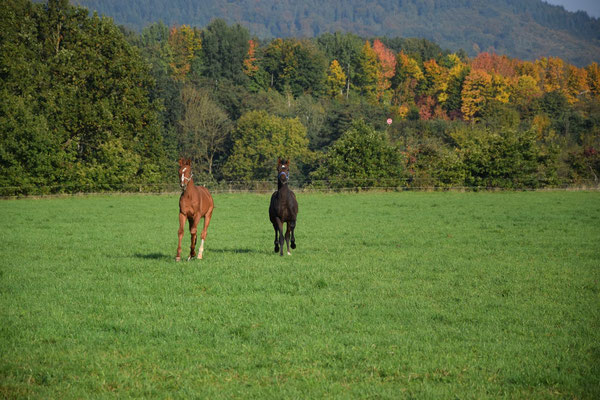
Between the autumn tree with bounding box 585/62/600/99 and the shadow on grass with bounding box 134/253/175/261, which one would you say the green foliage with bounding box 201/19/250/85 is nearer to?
the autumn tree with bounding box 585/62/600/99

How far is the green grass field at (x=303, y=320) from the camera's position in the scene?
22.5 ft

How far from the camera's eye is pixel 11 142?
47.0 meters

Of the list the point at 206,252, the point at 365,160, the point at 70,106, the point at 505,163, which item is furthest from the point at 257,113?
the point at 206,252

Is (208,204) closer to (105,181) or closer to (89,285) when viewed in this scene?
(89,285)

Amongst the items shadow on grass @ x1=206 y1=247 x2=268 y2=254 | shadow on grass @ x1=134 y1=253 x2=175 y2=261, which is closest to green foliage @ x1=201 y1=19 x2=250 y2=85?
shadow on grass @ x1=206 y1=247 x2=268 y2=254

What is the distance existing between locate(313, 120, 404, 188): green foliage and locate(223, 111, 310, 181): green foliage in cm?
2236

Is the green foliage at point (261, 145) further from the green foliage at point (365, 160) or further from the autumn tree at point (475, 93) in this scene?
the autumn tree at point (475, 93)

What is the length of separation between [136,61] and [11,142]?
15913 mm

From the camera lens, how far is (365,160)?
58.0m

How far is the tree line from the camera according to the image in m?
52.2

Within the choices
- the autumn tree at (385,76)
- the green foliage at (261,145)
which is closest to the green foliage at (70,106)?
the green foliage at (261,145)

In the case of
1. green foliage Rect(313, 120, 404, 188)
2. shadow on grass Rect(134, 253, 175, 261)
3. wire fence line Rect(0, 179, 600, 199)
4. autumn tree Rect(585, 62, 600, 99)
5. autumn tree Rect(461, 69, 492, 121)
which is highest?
autumn tree Rect(585, 62, 600, 99)

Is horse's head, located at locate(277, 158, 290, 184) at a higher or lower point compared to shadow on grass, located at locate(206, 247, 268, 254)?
higher

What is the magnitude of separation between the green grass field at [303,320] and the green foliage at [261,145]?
6136 cm
